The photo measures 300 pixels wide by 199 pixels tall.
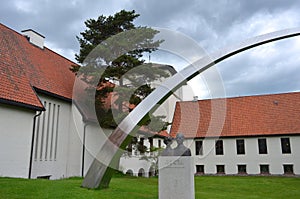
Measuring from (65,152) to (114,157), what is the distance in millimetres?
8970

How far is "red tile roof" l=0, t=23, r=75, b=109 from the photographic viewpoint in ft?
45.4

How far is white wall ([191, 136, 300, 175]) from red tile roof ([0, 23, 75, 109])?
622 inches

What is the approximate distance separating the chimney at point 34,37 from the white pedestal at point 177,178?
1512 centimetres

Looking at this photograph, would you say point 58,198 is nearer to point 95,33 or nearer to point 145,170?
point 95,33

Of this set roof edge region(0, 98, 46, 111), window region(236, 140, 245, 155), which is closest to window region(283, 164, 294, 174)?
window region(236, 140, 245, 155)

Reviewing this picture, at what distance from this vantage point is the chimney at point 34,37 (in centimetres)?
2030

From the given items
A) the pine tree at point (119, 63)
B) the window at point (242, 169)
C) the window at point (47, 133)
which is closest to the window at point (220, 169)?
the window at point (242, 169)

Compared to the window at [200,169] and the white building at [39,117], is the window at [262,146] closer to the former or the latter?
the window at [200,169]

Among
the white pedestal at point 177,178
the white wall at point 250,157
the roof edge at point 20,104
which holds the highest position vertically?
the roof edge at point 20,104

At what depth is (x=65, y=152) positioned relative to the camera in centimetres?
1777

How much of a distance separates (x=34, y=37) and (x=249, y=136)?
20.2m

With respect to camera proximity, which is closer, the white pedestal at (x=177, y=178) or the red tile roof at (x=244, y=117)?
the white pedestal at (x=177, y=178)

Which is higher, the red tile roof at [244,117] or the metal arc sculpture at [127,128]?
the red tile roof at [244,117]

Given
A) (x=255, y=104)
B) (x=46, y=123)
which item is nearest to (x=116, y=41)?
(x=46, y=123)
